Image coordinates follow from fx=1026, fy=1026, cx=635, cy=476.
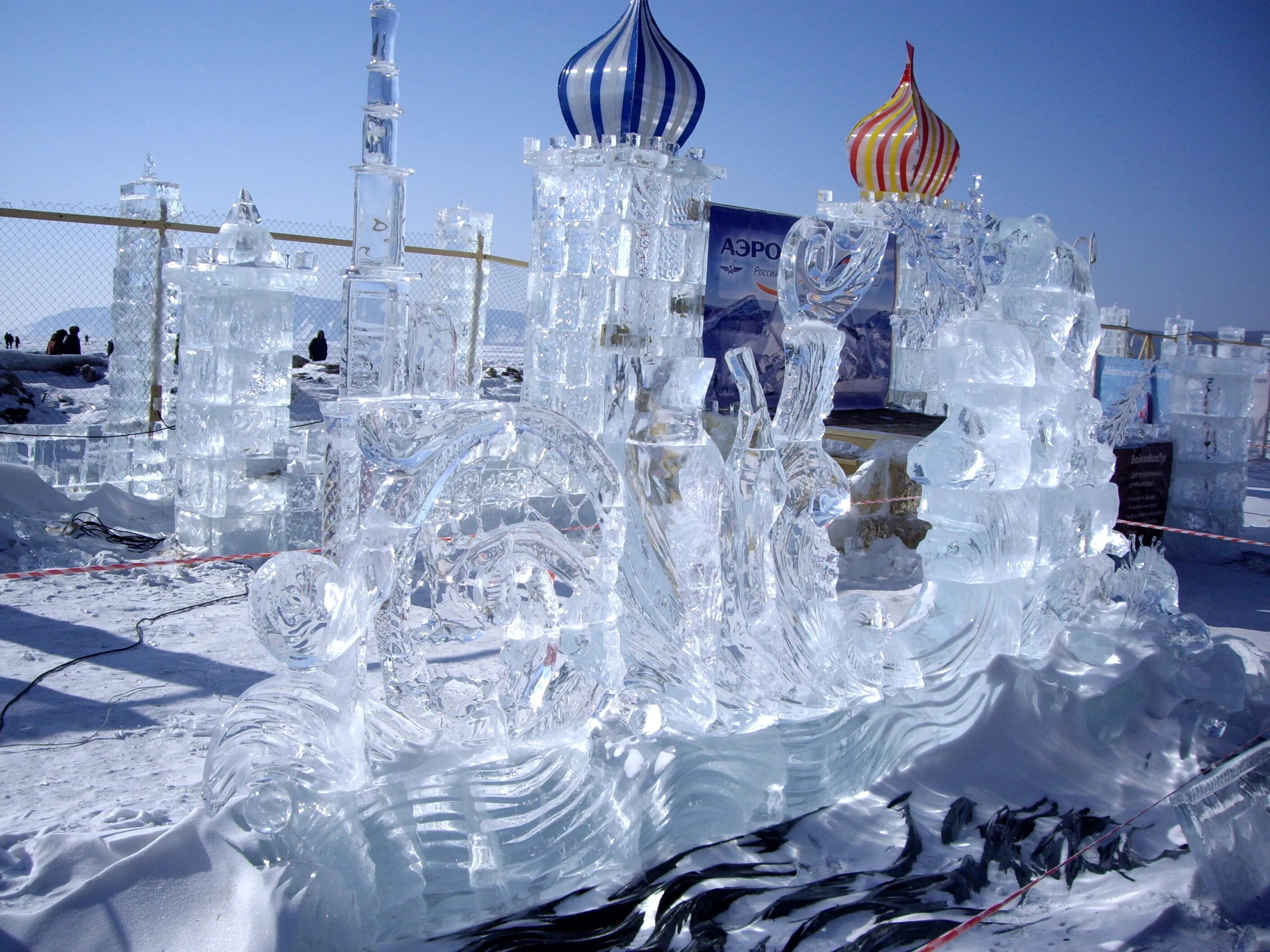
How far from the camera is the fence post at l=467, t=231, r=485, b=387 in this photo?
9641 millimetres

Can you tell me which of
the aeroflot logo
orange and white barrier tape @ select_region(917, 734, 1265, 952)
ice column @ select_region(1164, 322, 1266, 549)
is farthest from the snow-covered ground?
Answer: ice column @ select_region(1164, 322, 1266, 549)

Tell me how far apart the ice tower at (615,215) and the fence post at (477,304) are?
5.07 feet

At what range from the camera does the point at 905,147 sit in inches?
410

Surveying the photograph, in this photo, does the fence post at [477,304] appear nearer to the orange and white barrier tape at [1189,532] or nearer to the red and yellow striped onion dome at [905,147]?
the red and yellow striped onion dome at [905,147]

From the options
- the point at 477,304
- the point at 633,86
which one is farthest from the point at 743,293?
the point at 477,304

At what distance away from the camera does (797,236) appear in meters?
2.87

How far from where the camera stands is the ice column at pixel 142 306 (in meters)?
7.56

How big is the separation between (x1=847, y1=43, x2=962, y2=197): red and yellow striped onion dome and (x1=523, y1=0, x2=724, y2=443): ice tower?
2905 millimetres

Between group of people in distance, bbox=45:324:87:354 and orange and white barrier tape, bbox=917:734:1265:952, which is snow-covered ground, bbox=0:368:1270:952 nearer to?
orange and white barrier tape, bbox=917:734:1265:952

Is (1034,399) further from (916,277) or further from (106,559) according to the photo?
(916,277)

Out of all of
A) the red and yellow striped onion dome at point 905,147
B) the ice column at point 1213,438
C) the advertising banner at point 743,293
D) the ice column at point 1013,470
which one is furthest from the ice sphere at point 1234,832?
the red and yellow striped onion dome at point 905,147

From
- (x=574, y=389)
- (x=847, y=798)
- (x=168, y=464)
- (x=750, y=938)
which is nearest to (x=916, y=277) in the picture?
(x=574, y=389)

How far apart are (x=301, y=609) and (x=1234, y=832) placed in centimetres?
230

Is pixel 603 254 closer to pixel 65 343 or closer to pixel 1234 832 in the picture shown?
pixel 1234 832
